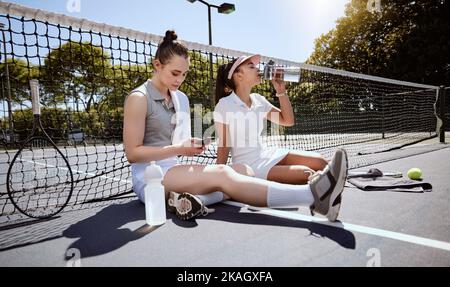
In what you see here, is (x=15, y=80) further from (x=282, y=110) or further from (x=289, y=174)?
(x=289, y=174)

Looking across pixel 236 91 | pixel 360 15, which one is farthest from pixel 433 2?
pixel 236 91

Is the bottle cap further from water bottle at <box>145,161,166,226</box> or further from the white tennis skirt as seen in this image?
the white tennis skirt

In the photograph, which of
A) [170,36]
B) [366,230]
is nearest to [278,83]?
[170,36]

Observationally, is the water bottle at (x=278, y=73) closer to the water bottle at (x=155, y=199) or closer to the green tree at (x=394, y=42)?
the water bottle at (x=155, y=199)

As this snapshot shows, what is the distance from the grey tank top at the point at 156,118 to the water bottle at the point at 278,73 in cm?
135

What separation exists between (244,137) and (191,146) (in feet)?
3.19

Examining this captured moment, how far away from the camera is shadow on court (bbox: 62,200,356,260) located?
7.11ft

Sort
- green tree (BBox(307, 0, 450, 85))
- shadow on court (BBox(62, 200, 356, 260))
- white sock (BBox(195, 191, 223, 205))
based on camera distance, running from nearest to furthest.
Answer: shadow on court (BBox(62, 200, 356, 260))
white sock (BBox(195, 191, 223, 205))
green tree (BBox(307, 0, 450, 85))

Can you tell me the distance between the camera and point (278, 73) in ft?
12.8

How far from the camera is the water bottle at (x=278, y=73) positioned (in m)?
3.79

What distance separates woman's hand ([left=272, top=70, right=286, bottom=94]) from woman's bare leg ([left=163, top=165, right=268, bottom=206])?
61.0 inches

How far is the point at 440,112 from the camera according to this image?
10.0 m

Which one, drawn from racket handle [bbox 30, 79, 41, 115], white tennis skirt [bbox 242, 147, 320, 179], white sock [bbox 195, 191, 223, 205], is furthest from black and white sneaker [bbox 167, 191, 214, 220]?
racket handle [bbox 30, 79, 41, 115]
